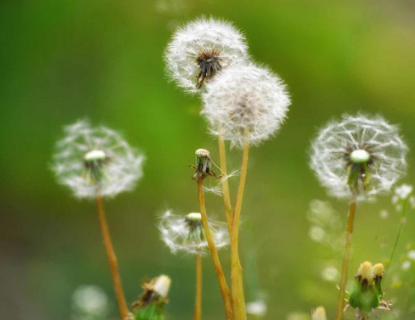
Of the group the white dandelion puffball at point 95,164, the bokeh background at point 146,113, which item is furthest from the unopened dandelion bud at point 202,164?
the bokeh background at point 146,113

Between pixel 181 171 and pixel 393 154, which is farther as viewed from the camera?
pixel 181 171

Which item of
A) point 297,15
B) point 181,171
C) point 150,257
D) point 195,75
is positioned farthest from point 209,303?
point 195,75

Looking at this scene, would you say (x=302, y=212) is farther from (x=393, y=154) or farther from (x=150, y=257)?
(x=393, y=154)

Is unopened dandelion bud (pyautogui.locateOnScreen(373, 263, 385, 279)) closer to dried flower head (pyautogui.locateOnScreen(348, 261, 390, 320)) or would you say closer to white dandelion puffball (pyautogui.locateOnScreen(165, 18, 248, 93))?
dried flower head (pyautogui.locateOnScreen(348, 261, 390, 320))

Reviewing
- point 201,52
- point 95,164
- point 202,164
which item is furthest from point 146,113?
point 202,164

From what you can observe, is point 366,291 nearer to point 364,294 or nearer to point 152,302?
point 364,294

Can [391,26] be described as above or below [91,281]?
above

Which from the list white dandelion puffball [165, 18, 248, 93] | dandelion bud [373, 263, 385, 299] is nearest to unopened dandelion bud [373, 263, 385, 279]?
dandelion bud [373, 263, 385, 299]
